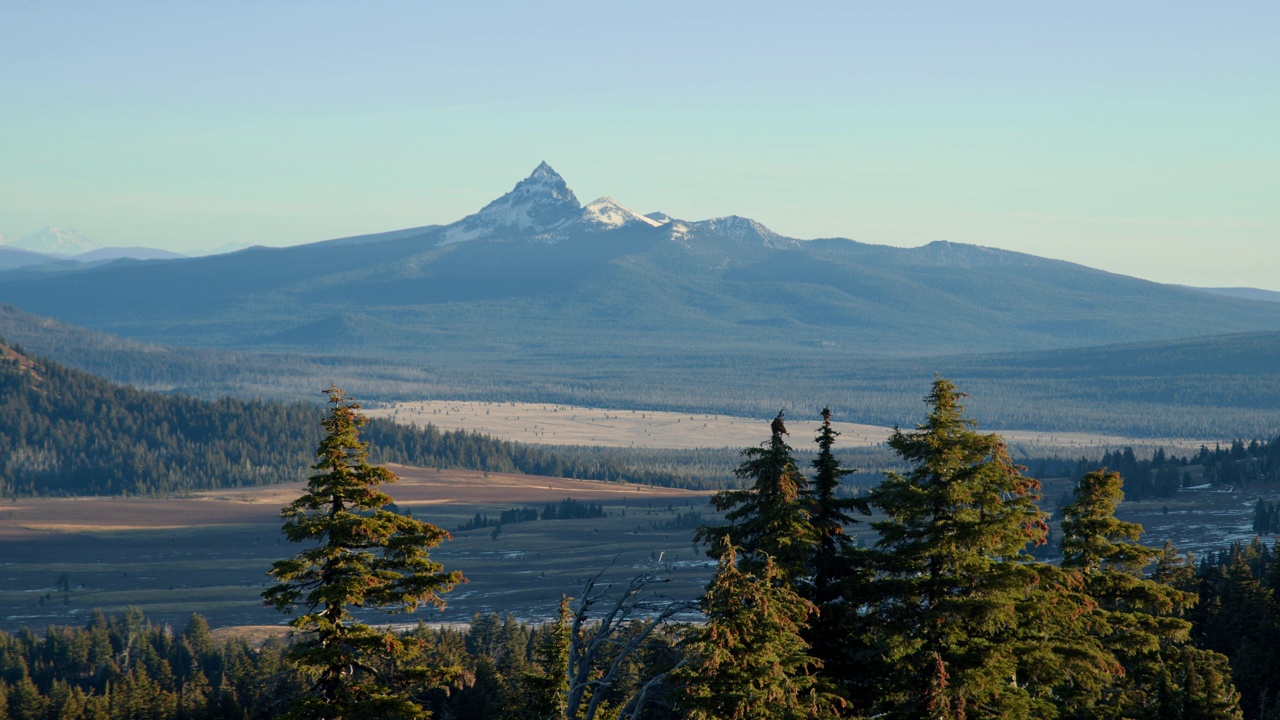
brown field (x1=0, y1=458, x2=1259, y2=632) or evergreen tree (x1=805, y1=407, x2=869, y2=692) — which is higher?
evergreen tree (x1=805, y1=407, x2=869, y2=692)

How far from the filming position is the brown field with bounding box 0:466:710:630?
9569cm

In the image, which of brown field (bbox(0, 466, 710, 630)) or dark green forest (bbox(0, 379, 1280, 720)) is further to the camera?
brown field (bbox(0, 466, 710, 630))

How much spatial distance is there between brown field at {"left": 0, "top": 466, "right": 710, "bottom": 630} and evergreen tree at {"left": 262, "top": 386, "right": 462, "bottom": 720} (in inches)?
2285

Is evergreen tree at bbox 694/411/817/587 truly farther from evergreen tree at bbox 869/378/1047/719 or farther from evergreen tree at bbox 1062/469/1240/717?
evergreen tree at bbox 1062/469/1240/717

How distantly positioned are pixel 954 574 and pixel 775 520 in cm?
343

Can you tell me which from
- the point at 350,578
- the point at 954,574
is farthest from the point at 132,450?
the point at 954,574

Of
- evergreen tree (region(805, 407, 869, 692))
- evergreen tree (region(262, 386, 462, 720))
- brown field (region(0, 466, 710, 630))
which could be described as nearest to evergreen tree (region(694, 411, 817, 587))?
evergreen tree (region(805, 407, 869, 692))

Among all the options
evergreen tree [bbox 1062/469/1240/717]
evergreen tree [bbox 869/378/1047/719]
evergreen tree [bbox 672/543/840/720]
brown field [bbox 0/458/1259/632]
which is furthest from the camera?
brown field [bbox 0/458/1259/632]

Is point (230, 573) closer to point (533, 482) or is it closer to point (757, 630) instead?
point (533, 482)

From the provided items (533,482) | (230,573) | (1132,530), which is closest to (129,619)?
(230,573)

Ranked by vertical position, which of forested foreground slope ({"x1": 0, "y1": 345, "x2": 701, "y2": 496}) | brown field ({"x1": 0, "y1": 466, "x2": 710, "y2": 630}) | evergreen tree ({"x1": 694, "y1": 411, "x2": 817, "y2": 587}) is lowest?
brown field ({"x1": 0, "y1": 466, "x2": 710, "y2": 630})

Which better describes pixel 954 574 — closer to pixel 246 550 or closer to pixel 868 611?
pixel 868 611

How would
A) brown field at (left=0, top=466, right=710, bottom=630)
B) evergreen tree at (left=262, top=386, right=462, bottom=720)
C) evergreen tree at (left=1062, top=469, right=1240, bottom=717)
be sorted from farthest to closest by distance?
brown field at (left=0, top=466, right=710, bottom=630), evergreen tree at (left=1062, top=469, right=1240, bottom=717), evergreen tree at (left=262, top=386, right=462, bottom=720)

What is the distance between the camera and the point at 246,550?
12219 centimetres
